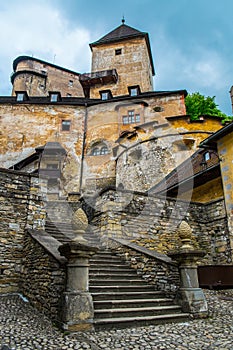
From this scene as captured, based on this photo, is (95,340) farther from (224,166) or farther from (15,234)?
(224,166)

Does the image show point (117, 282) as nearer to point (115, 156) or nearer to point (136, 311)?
point (136, 311)

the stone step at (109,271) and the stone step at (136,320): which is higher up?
the stone step at (109,271)

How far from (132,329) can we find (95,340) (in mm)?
848

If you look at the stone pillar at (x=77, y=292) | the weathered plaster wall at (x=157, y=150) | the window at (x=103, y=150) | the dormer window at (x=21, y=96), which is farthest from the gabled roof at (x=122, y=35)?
the stone pillar at (x=77, y=292)

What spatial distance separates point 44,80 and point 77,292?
124 feet

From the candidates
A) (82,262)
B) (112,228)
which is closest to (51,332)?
(82,262)

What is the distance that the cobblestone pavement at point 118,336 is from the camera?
3.89 metres

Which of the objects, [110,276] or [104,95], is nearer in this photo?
[110,276]

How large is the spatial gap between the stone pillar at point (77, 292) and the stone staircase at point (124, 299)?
24cm

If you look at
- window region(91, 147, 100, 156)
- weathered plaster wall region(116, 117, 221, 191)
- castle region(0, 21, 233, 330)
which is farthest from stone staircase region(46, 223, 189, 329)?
window region(91, 147, 100, 156)

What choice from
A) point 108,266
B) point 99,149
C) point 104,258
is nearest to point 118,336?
point 108,266

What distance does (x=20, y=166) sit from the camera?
74.7 ft

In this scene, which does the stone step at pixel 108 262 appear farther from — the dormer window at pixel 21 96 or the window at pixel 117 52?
the window at pixel 117 52

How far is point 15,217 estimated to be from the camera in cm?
768
